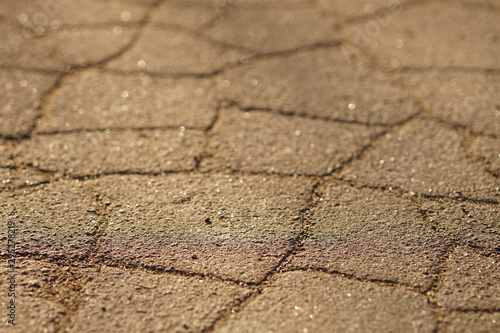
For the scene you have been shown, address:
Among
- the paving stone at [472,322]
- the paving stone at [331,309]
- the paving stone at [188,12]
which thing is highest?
the paving stone at [188,12]

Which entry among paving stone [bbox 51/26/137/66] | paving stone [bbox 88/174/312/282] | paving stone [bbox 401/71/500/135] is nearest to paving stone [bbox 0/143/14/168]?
paving stone [bbox 88/174/312/282]

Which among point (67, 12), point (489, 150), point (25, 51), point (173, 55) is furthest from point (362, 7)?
point (25, 51)

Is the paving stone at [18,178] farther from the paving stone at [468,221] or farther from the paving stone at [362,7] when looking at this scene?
the paving stone at [362,7]

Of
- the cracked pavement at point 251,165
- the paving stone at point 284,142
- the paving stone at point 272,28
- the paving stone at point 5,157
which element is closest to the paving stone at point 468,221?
the cracked pavement at point 251,165

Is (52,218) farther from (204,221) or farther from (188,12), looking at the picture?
(188,12)

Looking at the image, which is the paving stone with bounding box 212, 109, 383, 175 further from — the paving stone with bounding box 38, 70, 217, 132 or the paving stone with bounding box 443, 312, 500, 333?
the paving stone with bounding box 443, 312, 500, 333

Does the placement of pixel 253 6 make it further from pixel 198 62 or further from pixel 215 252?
pixel 215 252
